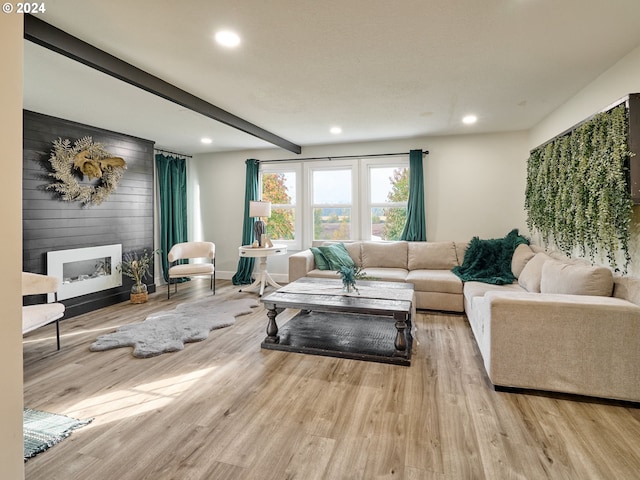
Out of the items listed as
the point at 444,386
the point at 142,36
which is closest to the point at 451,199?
the point at 444,386

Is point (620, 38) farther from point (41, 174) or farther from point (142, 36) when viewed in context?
point (41, 174)

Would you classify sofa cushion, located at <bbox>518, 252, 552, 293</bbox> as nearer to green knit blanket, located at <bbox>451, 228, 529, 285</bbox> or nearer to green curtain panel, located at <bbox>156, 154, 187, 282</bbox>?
green knit blanket, located at <bbox>451, 228, 529, 285</bbox>

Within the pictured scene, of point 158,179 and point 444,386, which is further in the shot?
point 158,179

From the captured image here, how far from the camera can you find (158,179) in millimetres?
5844

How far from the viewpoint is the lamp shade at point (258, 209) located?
5430mm

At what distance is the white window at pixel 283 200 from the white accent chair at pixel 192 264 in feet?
3.99

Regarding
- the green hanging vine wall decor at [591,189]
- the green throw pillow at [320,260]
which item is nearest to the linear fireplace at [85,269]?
the green throw pillow at [320,260]

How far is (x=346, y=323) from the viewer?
3.82 meters

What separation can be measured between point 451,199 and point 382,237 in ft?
3.90

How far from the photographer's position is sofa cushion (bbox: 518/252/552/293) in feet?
10.7

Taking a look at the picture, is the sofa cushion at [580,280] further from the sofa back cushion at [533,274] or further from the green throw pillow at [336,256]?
the green throw pillow at [336,256]

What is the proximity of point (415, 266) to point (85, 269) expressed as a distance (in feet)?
14.3

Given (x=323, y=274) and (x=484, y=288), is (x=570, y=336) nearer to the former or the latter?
(x=484, y=288)

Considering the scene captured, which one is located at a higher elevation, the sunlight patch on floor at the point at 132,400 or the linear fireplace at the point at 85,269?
the linear fireplace at the point at 85,269
